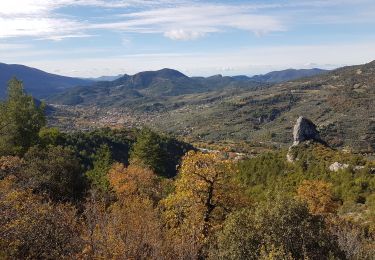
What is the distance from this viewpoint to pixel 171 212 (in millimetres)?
25797

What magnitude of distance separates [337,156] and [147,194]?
31.1m

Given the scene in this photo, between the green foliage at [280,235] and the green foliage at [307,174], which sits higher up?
the green foliage at [280,235]

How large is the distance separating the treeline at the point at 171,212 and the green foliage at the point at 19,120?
0.14m

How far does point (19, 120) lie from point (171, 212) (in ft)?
114

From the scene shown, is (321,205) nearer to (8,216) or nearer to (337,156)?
(337,156)

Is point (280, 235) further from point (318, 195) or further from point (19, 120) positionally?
point (19, 120)

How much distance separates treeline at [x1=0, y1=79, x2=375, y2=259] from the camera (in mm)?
16219

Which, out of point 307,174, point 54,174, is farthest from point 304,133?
point 54,174

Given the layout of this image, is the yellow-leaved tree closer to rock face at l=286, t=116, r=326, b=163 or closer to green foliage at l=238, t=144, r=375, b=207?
green foliage at l=238, t=144, r=375, b=207

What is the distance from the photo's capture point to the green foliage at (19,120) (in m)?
50.4

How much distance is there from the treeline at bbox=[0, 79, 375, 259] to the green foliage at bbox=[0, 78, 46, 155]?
0.14 meters

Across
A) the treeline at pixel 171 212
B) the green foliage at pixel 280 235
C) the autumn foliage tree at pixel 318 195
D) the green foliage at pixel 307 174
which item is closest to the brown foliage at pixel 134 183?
the treeline at pixel 171 212

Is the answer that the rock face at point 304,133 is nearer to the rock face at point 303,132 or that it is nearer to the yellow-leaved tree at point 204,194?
the rock face at point 303,132

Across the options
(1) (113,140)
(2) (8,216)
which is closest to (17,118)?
(2) (8,216)
